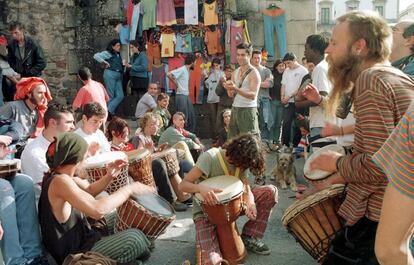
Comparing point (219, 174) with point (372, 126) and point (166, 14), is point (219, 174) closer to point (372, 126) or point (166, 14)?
point (372, 126)

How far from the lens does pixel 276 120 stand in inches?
318

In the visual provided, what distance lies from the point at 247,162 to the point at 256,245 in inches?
31.0

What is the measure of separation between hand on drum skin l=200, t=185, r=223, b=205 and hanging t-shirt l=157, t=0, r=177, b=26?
7114mm

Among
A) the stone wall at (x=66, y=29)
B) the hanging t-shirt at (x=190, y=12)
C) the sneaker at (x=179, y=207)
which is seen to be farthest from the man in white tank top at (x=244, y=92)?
the stone wall at (x=66, y=29)

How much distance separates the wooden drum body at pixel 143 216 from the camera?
332 cm

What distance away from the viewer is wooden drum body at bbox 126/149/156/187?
13.2 feet

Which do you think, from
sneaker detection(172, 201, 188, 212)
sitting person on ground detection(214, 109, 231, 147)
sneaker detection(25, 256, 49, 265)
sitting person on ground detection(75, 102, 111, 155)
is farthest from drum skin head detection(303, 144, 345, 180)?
sitting person on ground detection(214, 109, 231, 147)

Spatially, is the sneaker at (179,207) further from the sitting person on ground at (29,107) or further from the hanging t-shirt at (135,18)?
the hanging t-shirt at (135,18)

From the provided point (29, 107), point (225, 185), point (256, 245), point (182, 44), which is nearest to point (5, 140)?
point (29, 107)

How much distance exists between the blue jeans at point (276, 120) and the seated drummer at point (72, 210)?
515cm

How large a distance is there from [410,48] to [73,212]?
118 inches

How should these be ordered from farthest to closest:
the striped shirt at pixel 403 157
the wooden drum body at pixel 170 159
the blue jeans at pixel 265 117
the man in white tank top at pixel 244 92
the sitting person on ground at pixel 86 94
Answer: the blue jeans at pixel 265 117, the sitting person on ground at pixel 86 94, the man in white tank top at pixel 244 92, the wooden drum body at pixel 170 159, the striped shirt at pixel 403 157

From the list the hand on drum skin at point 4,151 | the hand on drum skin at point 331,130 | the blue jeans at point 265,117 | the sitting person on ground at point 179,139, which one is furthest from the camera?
the blue jeans at point 265,117

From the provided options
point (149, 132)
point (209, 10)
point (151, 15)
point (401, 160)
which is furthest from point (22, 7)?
point (401, 160)
